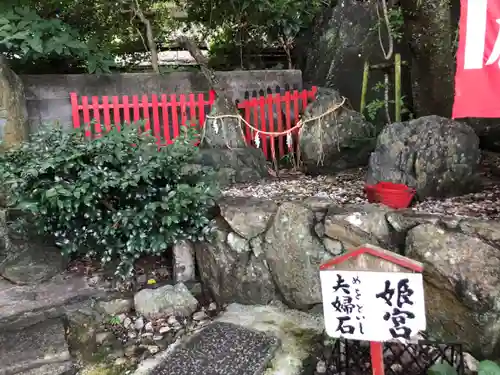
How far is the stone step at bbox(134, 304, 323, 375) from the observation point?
3229mm

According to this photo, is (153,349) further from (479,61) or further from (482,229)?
(479,61)

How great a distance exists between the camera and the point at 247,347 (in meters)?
3.43

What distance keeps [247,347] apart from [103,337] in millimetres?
1386

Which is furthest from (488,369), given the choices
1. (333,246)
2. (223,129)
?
(223,129)

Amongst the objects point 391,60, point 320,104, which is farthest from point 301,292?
point 391,60

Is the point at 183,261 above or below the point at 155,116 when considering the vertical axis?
below

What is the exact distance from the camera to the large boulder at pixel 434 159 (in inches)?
175

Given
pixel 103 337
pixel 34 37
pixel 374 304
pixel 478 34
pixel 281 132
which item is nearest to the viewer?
pixel 374 304

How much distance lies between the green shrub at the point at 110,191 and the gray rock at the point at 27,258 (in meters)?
0.39

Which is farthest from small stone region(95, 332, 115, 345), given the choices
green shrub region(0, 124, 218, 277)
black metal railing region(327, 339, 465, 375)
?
black metal railing region(327, 339, 465, 375)

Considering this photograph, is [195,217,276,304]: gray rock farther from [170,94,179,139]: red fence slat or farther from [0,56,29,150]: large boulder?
[0,56,29,150]: large boulder

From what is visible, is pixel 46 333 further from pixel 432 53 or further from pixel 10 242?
pixel 432 53

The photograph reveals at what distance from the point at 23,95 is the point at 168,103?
6.66 ft

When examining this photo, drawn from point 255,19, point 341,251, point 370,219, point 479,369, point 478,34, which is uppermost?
point 255,19
